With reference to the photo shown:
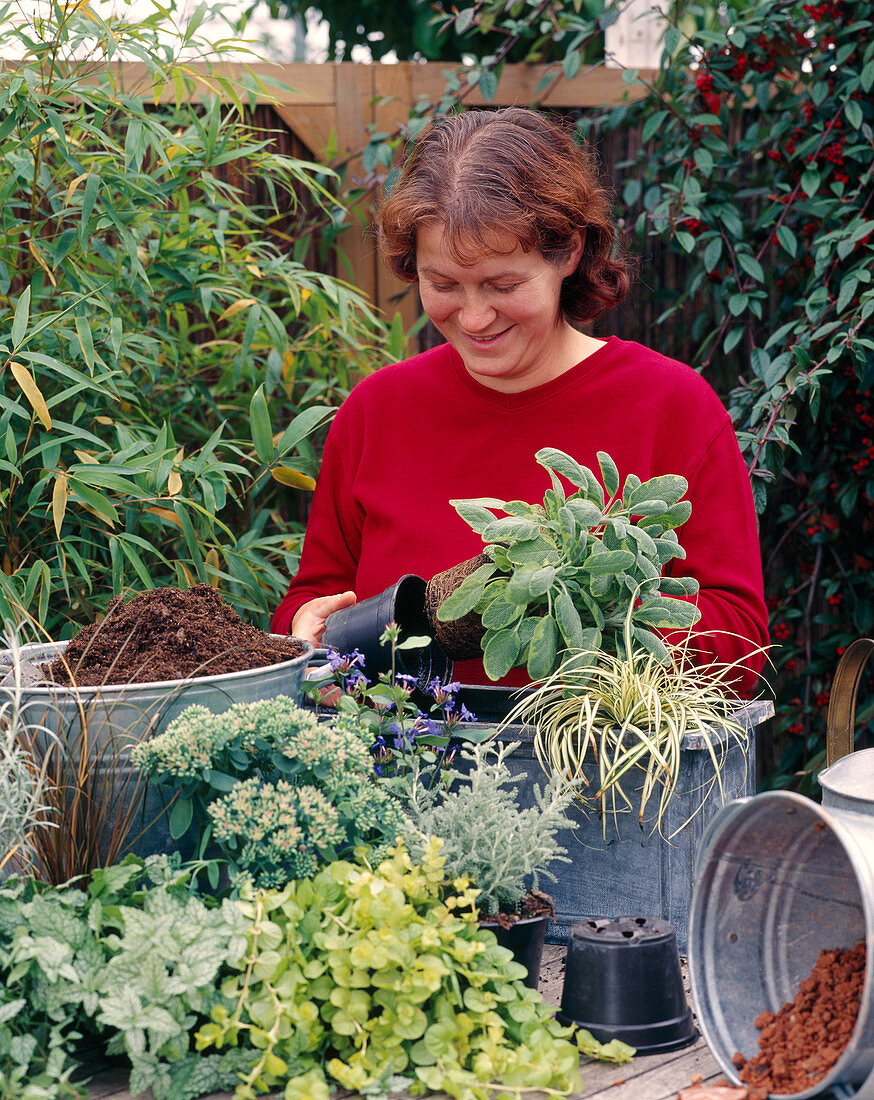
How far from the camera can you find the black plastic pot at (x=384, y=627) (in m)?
1.25

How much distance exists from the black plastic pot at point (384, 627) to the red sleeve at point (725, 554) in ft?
1.36

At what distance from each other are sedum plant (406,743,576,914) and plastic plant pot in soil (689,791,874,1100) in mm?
152

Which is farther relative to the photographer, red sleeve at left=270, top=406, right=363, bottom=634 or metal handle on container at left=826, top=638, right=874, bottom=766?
red sleeve at left=270, top=406, right=363, bottom=634

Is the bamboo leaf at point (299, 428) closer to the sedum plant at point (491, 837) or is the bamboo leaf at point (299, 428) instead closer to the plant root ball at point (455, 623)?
the plant root ball at point (455, 623)

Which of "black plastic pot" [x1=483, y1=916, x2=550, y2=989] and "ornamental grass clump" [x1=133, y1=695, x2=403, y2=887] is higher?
"ornamental grass clump" [x1=133, y1=695, x2=403, y2=887]

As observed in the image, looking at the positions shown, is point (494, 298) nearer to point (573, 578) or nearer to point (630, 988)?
point (573, 578)

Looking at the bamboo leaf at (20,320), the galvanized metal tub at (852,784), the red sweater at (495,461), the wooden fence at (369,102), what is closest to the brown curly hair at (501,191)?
the red sweater at (495,461)

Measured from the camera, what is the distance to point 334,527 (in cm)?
190

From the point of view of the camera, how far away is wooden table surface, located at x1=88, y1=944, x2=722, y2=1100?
86 centimetres

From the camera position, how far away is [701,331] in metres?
2.84

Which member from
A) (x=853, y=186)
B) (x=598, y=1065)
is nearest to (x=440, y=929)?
(x=598, y=1065)

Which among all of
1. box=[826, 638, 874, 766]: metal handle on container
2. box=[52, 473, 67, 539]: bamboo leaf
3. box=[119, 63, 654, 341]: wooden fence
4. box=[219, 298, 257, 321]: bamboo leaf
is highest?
box=[119, 63, 654, 341]: wooden fence

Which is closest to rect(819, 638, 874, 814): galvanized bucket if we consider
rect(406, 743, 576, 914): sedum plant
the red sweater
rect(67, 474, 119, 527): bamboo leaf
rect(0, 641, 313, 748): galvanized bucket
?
rect(406, 743, 576, 914): sedum plant

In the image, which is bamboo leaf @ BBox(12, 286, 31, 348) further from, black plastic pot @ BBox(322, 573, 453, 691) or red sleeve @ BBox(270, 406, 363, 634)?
black plastic pot @ BBox(322, 573, 453, 691)
